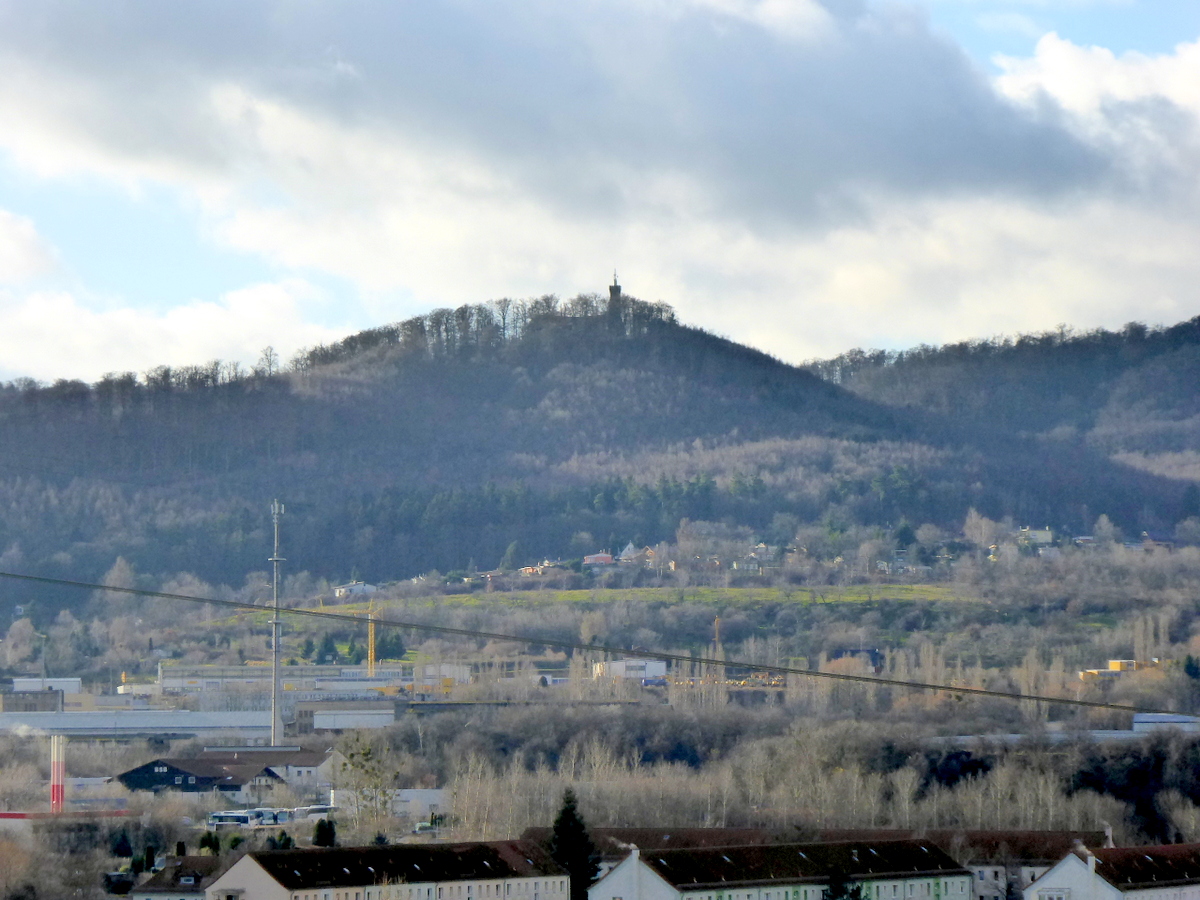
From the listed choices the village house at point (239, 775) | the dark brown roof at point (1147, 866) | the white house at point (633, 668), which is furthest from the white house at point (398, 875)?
the white house at point (633, 668)

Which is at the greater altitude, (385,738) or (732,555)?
(732,555)

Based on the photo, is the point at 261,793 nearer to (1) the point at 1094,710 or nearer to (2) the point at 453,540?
(1) the point at 1094,710

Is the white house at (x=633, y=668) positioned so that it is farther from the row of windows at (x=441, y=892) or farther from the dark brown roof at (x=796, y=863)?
the row of windows at (x=441, y=892)

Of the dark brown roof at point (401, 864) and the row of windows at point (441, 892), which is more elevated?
the dark brown roof at point (401, 864)

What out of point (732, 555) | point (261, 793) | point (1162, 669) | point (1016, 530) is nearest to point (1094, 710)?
point (1162, 669)

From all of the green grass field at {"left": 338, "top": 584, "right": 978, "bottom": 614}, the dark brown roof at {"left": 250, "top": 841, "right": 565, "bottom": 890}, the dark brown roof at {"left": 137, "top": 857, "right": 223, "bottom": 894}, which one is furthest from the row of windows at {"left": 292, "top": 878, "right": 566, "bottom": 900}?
the green grass field at {"left": 338, "top": 584, "right": 978, "bottom": 614}

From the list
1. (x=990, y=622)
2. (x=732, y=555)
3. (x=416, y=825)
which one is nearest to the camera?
(x=416, y=825)

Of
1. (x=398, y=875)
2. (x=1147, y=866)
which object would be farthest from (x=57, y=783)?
(x=1147, y=866)

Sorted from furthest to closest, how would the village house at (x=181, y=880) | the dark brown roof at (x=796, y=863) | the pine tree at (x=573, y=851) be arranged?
the pine tree at (x=573, y=851) < the village house at (x=181, y=880) < the dark brown roof at (x=796, y=863)
